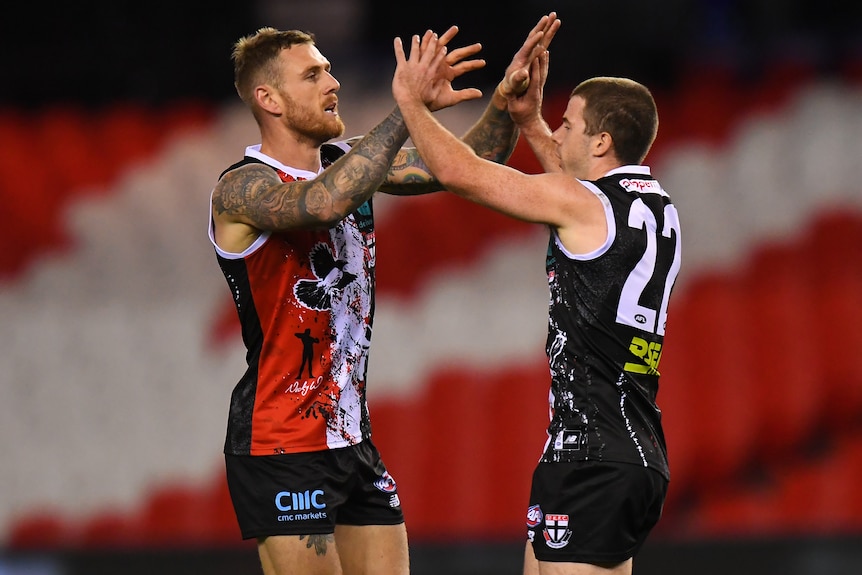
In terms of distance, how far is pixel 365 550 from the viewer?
152 inches

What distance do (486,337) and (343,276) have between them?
3.76 meters

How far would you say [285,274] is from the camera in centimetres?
375

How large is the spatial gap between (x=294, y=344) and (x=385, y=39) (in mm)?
5212

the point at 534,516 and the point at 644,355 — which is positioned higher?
the point at 644,355

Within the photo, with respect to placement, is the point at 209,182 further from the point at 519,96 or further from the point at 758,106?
the point at 519,96

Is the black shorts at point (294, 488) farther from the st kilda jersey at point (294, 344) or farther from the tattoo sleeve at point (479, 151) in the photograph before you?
the tattoo sleeve at point (479, 151)

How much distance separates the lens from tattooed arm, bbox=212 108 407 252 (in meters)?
3.54

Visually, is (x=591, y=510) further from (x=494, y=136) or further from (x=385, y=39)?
(x=385, y=39)

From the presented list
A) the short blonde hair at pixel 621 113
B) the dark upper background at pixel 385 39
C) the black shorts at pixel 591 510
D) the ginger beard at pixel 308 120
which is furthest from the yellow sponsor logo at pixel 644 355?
the dark upper background at pixel 385 39

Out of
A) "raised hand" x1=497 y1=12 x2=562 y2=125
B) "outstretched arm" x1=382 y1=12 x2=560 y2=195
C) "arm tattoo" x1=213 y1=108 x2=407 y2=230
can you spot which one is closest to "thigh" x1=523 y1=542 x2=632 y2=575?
"arm tattoo" x1=213 y1=108 x2=407 y2=230

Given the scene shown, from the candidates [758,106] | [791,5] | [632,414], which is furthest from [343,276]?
[791,5]

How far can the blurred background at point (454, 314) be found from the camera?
285 inches

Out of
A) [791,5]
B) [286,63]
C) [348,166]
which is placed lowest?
[348,166]

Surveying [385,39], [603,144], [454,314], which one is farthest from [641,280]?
[385,39]
